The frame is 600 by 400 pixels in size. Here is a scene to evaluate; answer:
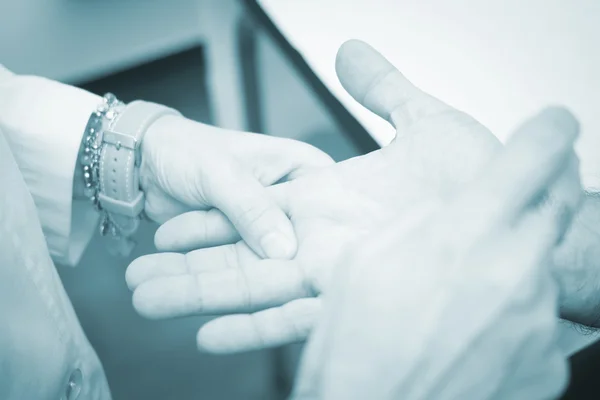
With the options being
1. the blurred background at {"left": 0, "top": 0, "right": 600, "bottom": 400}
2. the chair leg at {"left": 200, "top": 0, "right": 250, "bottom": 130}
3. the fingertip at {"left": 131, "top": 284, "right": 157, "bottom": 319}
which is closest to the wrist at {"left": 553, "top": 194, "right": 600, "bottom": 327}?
the blurred background at {"left": 0, "top": 0, "right": 600, "bottom": 400}

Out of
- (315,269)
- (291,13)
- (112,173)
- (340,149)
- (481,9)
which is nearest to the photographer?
(315,269)

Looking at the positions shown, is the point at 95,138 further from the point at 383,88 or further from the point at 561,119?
the point at 561,119

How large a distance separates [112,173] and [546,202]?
571 millimetres

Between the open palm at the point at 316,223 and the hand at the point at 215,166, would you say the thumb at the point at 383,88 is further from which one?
the hand at the point at 215,166

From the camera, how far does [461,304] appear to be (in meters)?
0.34

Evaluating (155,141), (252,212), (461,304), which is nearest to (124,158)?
(155,141)

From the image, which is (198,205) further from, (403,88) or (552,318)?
(552,318)

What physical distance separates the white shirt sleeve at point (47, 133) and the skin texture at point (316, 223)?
0.58 ft

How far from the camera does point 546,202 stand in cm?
41

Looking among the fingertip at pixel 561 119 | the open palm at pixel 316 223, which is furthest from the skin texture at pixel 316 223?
the fingertip at pixel 561 119

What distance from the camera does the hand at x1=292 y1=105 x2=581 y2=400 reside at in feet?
1.11

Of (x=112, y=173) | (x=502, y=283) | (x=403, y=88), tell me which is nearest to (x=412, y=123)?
(x=403, y=88)

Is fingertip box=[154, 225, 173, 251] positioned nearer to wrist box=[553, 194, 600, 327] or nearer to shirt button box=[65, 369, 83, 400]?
shirt button box=[65, 369, 83, 400]

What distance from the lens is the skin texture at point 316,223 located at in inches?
20.7
